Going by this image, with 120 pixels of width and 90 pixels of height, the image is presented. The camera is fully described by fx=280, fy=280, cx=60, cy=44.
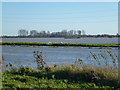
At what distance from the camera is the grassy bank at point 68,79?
8445 mm

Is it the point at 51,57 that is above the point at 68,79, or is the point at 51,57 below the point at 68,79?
below

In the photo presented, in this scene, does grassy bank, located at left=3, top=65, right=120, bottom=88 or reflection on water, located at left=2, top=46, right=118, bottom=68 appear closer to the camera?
grassy bank, located at left=3, top=65, right=120, bottom=88

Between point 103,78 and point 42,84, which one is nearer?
point 42,84

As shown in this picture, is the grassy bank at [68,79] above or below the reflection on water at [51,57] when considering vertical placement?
above

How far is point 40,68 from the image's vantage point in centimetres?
1217

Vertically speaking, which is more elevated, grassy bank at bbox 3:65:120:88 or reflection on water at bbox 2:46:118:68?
grassy bank at bbox 3:65:120:88

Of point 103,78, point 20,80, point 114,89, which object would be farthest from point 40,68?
point 114,89

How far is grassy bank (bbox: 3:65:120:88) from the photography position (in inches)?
332

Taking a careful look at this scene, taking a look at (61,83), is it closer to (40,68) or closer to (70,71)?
(70,71)

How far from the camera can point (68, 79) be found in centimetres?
Result: 955

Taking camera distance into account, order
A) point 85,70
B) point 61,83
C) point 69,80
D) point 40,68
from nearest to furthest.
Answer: point 61,83 < point 69,80 < point 85,70 < point 40,68

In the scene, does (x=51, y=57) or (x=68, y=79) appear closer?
(x=68, y=79)

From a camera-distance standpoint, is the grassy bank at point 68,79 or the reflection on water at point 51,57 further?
the reflection on water at point 51,57

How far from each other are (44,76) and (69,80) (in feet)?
3.82
